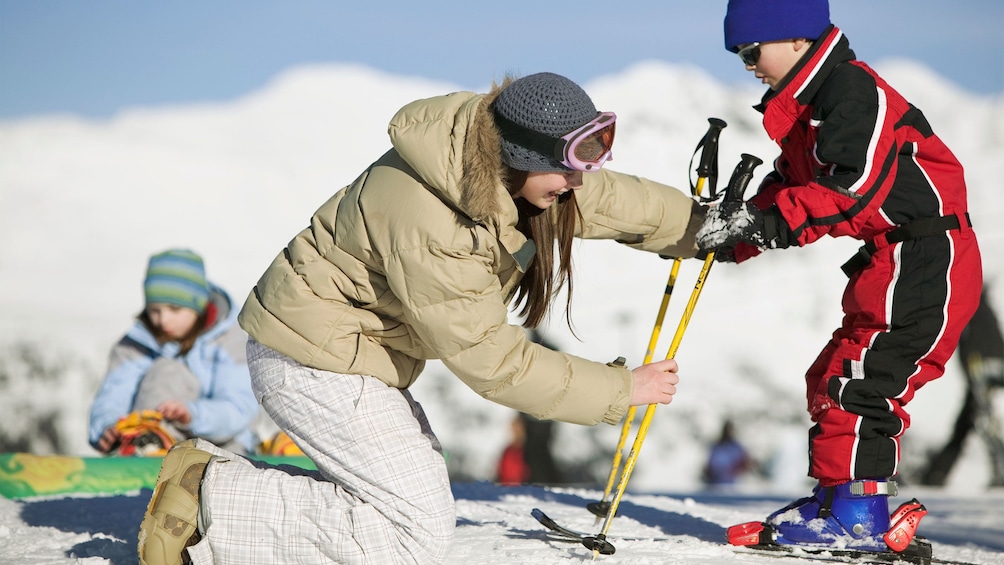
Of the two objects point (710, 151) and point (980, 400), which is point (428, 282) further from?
point (980, 400)

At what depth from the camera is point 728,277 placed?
11.7 metres

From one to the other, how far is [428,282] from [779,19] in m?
1.30

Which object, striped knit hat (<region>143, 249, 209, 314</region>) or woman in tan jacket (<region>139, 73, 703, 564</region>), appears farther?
striped knit hat (<region>143, 249, 209, 314</region>)

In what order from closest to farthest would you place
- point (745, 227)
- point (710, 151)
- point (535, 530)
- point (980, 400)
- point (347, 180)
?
1. point (745, 227)
2. point (710, 151)
3. point (535, 530)
4. point (980, 400)
5. point (347, 180)

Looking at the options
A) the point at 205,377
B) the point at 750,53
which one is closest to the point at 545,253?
the point at 750,53

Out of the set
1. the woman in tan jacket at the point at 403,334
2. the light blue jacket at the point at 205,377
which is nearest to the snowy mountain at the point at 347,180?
the light blue jacket at the point at 205,377

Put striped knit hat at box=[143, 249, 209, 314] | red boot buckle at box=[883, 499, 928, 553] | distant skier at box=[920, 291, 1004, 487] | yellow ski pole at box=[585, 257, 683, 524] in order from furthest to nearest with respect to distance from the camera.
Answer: distant skier at box=[920, 291, 1004, 487], striped knit hat at box=[143, 249, 209, 314], yellow ski pole at box=[585, 257, 683, 524], red boot buckle at box=[883, 499, 928, 553]

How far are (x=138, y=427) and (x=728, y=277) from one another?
8598 millimetres

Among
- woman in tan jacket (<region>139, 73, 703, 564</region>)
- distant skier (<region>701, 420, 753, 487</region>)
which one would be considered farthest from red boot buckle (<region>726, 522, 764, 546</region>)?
distant skier (<region>701, 420, 753, 487</region>)

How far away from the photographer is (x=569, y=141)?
2191mm

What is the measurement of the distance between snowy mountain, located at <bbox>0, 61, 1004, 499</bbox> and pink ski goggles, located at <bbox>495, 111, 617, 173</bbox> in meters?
6.16

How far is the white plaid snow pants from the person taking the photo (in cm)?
236

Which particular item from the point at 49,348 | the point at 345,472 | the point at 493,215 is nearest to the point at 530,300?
the point at 493,215

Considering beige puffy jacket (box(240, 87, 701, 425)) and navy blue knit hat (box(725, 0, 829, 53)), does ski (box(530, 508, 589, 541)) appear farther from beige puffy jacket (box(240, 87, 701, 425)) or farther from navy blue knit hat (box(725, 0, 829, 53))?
navy blue knit hat (box(725, 0, 829, 53))
